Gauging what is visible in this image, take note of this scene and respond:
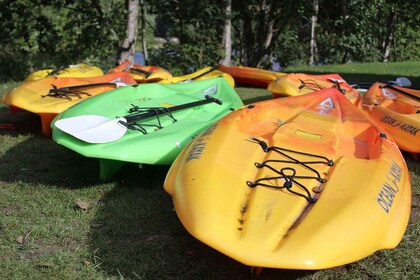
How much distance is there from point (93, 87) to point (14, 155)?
1.61 m

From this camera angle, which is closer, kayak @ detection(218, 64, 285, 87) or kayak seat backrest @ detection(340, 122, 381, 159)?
kayak seat backrest @ detection(340, 122, 381, 159)

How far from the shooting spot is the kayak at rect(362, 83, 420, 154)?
4.20 m

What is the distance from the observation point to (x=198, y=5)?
40.1 ft

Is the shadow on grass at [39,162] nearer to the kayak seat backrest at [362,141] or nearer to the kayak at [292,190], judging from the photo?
the kayak at [292,190]

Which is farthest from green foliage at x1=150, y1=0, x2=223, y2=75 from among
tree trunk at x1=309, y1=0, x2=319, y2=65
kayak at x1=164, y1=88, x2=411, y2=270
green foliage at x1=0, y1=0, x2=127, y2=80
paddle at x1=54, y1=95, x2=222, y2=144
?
kayak at x1=164, y1=88, x2=411, y2=270

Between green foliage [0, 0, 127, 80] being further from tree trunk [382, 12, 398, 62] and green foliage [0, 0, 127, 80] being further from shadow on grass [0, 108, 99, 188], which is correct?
tree trunk [382, 12, 398, 62]

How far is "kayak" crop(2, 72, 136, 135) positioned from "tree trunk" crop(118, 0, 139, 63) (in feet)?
12.1

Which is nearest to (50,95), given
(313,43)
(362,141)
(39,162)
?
(39,162)

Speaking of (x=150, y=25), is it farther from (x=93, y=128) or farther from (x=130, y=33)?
(x=93, y=128)

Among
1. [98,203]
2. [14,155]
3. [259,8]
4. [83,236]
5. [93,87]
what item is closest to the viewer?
[83,236]

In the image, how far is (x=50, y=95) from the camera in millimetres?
5156

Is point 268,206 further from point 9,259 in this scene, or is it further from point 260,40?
point 260,40

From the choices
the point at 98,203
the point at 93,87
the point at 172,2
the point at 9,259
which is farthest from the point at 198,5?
the point at 9,259

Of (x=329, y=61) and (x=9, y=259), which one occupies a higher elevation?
(x=9, y=259)
